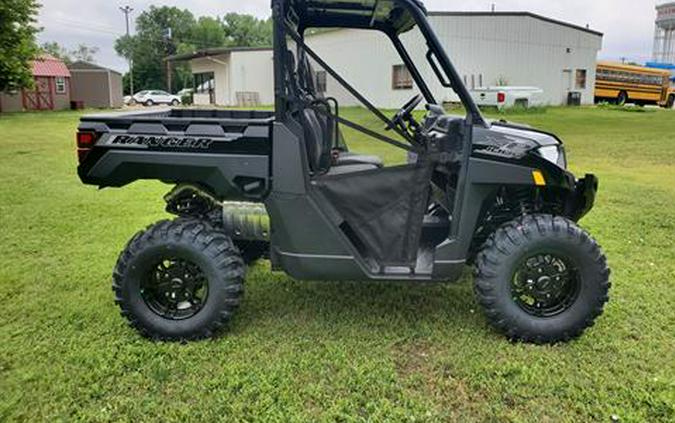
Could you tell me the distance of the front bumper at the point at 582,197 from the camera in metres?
3.53

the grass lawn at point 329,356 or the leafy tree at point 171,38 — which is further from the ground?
the leafy tree at point 171,38

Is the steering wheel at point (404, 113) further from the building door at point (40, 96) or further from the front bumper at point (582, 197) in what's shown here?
the building door at point (40, 96)

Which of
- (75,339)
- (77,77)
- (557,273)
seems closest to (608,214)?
(557,273)

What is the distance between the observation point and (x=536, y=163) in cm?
326

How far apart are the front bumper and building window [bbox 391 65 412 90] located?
1282 millimetres

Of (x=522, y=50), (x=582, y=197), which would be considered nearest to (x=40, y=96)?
(x=522, y=50)

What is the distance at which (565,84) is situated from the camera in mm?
29266

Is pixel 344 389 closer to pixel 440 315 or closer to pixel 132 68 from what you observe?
pixel 440 315

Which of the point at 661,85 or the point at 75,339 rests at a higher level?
the point at 661,85

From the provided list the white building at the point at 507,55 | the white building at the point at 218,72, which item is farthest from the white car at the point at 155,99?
the white building at the point at 507,55

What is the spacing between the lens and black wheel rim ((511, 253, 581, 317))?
11.1 ft

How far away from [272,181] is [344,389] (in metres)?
1.20

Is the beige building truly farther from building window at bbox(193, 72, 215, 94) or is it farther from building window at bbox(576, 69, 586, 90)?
building window at bbox(576, 69, 586, 90)

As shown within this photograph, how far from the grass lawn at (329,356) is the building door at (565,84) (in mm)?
26016
